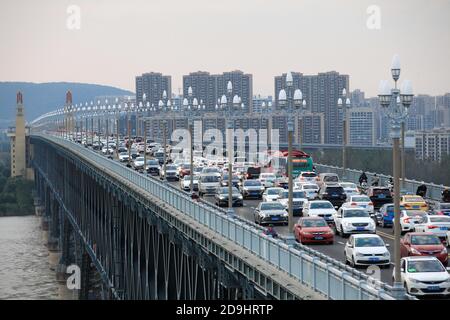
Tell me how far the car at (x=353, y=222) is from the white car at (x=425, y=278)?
42.6ft

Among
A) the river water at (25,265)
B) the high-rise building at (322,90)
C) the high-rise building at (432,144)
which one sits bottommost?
the river water at (25,265)

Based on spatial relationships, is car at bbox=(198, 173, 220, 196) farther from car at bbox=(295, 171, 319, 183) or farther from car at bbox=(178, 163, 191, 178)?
car at bbox=(178, 163, 191, 178)

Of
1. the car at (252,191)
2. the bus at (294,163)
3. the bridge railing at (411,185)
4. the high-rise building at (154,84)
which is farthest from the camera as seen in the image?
the high-rise building at (154,84)

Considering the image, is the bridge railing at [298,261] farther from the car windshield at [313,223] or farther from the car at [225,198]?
the car at [225,198]

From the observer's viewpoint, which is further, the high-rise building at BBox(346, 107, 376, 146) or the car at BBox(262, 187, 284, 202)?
the high-rise building at BBox(346, 107, 376, 146)

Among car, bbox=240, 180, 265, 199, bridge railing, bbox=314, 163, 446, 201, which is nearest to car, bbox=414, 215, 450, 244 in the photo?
bridge railing, bbox=314, 163, 446, 201

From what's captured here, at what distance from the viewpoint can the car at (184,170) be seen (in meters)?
71.9

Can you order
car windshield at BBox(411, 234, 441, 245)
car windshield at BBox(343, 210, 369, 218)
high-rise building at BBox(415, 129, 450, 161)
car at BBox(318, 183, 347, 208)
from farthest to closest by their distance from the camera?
high-rise building at BBox(415, 129, 450, 161) → car at BBox(318, 183, 347, 208) → car windshield at BBox(343, 210, 369, 218) → car windshield at BBox(411, 234, 441, 245)

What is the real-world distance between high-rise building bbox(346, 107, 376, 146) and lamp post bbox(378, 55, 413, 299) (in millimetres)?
111228

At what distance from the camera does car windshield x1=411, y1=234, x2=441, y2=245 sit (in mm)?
29922

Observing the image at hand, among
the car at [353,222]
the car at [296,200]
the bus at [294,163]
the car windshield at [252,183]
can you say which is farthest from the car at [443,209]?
the bus at [294,163]
